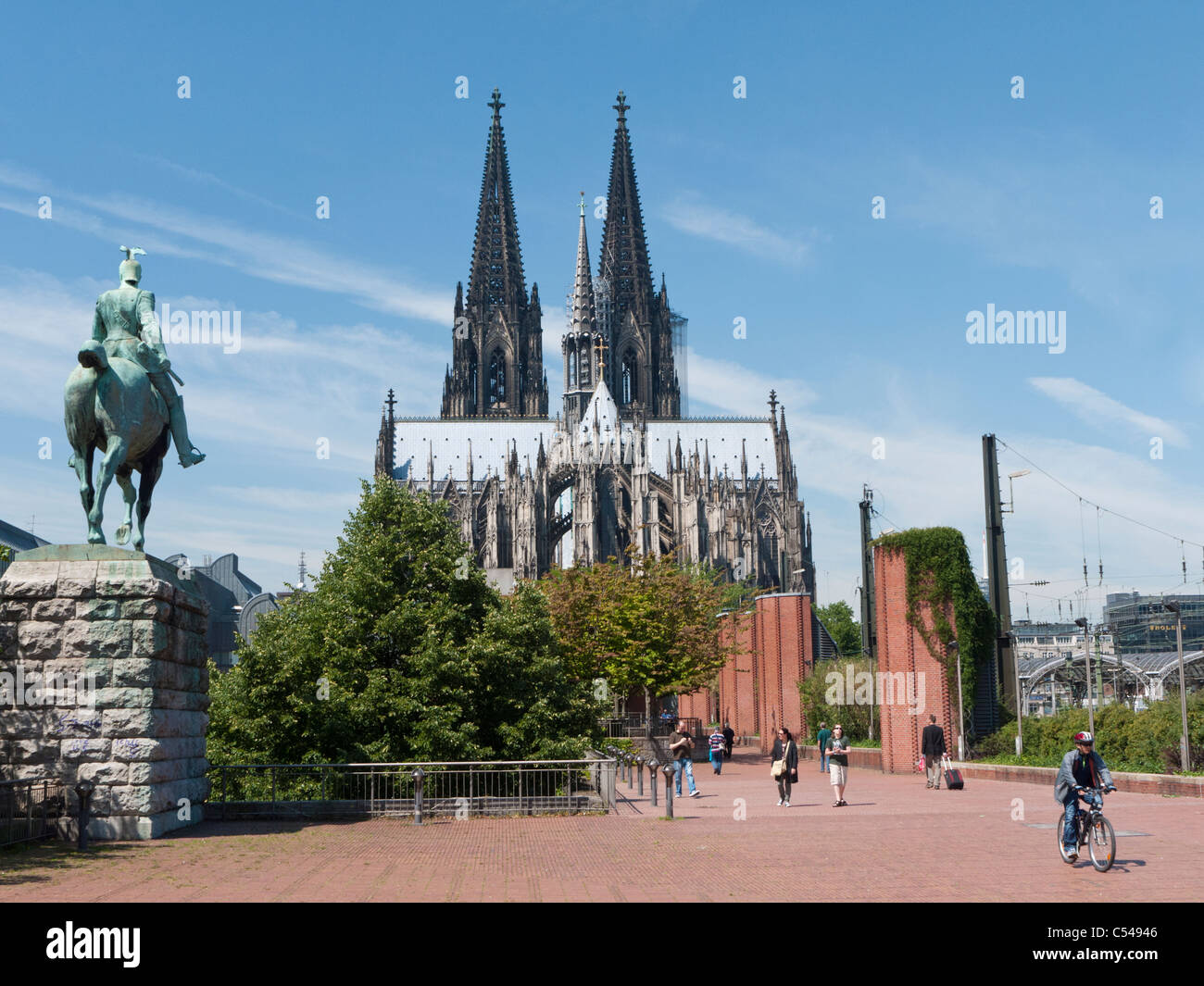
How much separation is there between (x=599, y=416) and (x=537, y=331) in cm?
1720

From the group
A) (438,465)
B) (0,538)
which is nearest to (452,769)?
(0,538)

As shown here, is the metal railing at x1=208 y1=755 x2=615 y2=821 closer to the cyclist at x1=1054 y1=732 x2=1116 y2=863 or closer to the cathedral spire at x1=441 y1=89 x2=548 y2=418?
the cyclist at x1=1054 y1=732 x2=1116 y2=863

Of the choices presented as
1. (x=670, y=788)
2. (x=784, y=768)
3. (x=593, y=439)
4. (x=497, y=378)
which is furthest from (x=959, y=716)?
(x=497, y=378)

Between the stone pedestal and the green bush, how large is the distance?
63.6ft

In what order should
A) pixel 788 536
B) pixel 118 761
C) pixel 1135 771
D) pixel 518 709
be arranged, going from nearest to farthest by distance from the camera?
pixel 118 761, pixel 518 709, pixel 1135 771, pixel 788 536

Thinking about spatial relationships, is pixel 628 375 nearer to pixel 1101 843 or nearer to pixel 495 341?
pixel 495 341

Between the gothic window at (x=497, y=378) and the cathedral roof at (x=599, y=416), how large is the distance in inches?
461

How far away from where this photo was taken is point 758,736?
56.1 m

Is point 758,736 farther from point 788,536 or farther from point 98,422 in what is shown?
point 788,536

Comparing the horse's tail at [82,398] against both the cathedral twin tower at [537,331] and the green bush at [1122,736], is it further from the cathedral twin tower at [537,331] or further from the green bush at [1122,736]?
the cathedral twin tower at [537,331]

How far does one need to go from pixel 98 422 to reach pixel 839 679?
110ft

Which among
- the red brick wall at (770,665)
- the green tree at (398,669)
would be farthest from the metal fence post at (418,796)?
the red brick wall at (770,665)

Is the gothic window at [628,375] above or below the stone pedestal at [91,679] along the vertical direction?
above

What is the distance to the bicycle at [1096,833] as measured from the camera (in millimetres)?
12414
